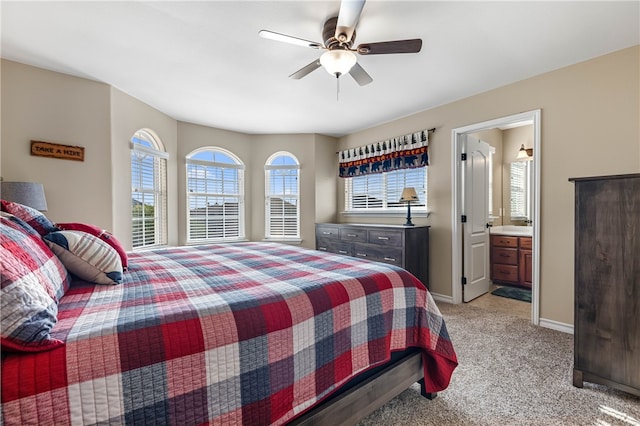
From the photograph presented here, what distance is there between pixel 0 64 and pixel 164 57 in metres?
1.42

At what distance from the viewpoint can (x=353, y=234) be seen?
4.17m

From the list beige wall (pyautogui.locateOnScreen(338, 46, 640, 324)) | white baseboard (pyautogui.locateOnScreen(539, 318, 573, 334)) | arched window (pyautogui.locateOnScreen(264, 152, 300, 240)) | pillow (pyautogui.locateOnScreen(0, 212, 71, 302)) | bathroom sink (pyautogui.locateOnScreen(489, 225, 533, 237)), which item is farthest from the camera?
arched window (pyautogui.locateOnScreen(264, 152, 300, 240))

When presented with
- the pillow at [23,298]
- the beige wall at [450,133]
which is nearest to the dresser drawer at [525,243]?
the beige wall at [450,133]

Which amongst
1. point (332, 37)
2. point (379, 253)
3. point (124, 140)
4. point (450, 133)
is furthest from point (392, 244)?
point (124, 140)

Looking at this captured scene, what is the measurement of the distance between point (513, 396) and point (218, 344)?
1.89 m

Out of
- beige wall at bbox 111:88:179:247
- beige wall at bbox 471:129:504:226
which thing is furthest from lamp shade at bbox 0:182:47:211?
beige wall at bbox 471:129:504:226

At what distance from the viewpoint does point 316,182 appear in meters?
4.92

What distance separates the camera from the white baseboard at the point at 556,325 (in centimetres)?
268

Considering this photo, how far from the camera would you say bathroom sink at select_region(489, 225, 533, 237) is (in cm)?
418

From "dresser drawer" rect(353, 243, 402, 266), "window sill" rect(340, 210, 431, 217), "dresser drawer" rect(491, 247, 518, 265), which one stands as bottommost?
"dresser drawer" rect(491, 247, 518, 265)

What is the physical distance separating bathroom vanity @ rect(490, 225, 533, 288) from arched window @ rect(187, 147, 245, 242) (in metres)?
4.09

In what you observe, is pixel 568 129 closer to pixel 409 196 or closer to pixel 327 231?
pixel 409 196

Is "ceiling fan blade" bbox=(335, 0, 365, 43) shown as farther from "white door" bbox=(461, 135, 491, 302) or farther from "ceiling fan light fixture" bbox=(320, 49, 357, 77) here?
"white door" bbox=(461, 135, 491, 302)

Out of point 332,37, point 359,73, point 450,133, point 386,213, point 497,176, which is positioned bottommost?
point 386,213
